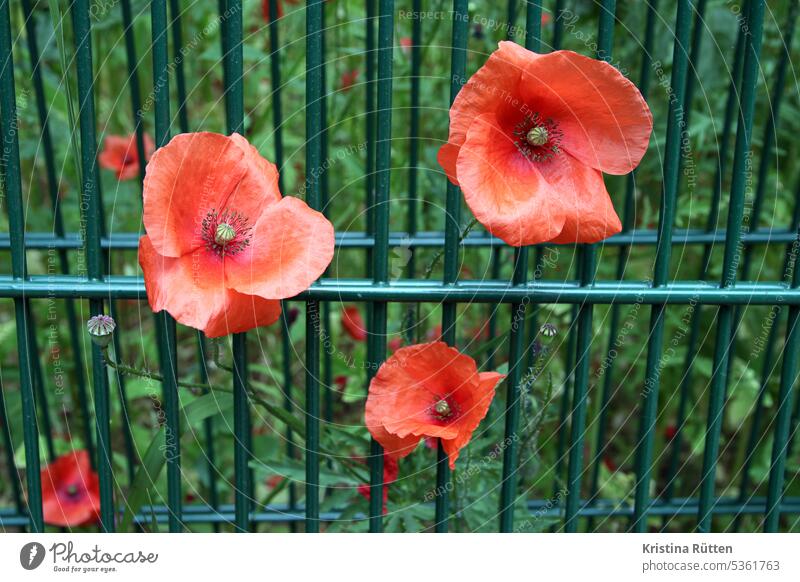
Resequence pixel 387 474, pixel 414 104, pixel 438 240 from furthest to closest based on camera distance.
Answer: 1. pixel 438 240
2. pixel 414 104
3. pixel 387 474

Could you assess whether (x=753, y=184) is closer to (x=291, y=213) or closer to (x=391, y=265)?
(x=391, y=265)

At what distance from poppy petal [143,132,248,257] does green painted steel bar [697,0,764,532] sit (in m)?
0.49

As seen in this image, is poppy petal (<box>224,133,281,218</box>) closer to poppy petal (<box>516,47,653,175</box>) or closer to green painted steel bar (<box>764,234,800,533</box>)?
poppy petal (<box>516,47,653,175</box>)

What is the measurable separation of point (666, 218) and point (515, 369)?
0.22 meters

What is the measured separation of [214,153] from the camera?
85cm

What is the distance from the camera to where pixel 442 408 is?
0.96 meters

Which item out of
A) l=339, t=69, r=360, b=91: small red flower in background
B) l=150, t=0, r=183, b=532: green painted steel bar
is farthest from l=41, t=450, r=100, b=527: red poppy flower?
l=339, t=69, r=360, b=91: small red flower in background

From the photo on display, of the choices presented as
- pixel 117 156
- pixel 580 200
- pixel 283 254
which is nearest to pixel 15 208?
pixel 283 254

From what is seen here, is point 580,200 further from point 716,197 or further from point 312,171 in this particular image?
point 716,197

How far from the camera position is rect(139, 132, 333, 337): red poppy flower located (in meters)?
0.82

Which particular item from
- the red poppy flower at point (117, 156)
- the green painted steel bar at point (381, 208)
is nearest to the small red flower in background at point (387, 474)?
the green painted steel bar at point (381, 208)
